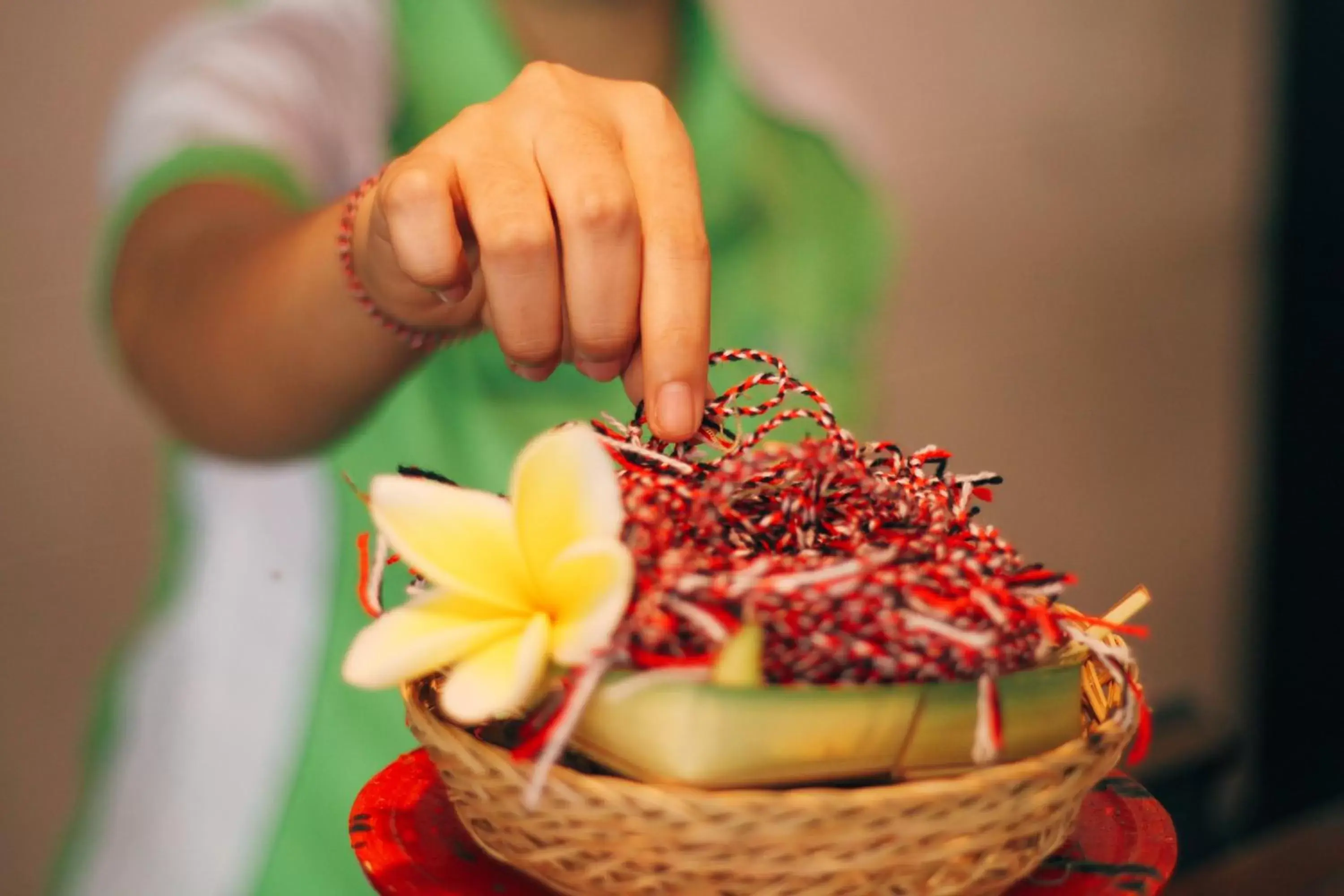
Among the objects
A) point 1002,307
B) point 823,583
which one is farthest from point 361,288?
point 1002,307

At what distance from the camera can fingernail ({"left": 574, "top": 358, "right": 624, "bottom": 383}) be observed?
1.70 ft

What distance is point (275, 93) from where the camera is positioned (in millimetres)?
821

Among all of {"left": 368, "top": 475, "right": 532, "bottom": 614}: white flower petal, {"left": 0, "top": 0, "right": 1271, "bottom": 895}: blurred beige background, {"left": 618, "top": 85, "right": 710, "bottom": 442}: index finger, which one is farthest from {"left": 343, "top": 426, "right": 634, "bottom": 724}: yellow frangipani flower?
{"left": 0, "top": 0, "right": 1271, "bottom": 895}: blurred beige background

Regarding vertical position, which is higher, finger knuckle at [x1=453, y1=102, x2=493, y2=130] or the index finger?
finger knuckle at [x1=453, y1=102, x2=493, y2=130]

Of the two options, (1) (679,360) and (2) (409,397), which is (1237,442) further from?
(1) (679,360)

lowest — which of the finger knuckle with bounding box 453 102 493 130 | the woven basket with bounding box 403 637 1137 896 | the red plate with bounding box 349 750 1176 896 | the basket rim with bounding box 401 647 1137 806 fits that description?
the red plate with bounding box 349 750 1176 896

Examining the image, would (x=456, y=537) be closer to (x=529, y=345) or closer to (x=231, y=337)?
(x=529, y=345)

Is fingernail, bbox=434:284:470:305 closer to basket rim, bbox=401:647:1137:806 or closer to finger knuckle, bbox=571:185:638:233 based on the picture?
finger knuckle, bbox=571:185:638:233

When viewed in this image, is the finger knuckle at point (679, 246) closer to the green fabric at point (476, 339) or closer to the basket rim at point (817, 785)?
the basket rim at point (817, 785)

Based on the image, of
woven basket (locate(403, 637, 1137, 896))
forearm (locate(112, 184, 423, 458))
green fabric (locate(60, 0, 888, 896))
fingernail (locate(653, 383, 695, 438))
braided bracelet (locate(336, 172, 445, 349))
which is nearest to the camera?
woven basket (locate(403, 637, 1137, 896))

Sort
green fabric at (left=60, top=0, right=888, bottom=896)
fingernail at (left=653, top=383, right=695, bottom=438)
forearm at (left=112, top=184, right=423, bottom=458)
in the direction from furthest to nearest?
green fabric at (left=60, top=0, right=888, bottom=896) < forearm at (left=112, top=184, right=423, bottom=458) < fingernail at (left=653, top=383, right=695, bottom=438)

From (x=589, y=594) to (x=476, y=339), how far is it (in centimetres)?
62

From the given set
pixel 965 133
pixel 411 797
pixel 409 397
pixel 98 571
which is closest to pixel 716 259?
pixel 409 397

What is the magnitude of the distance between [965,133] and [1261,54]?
0.78m
